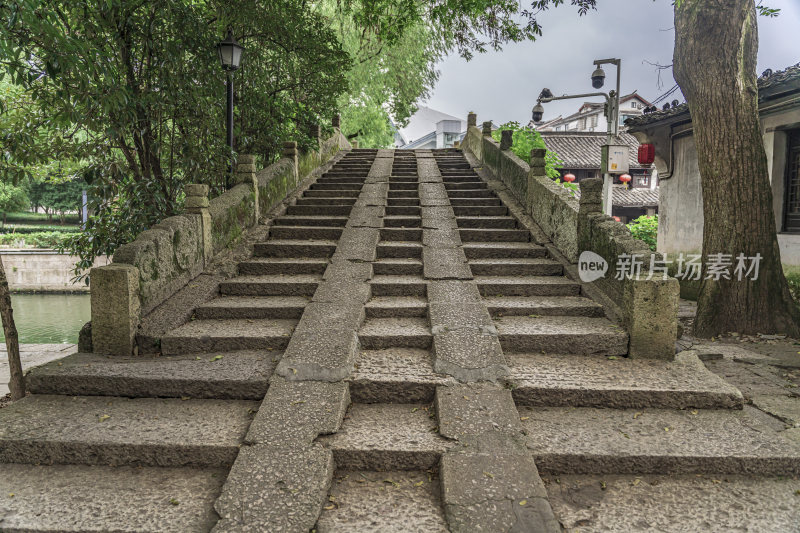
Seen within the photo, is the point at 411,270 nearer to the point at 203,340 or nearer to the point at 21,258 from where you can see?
the point at 203,340

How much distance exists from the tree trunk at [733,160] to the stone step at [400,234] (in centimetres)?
356

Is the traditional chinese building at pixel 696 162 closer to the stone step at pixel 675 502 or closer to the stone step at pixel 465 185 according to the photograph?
the stone step at pixel 465 185

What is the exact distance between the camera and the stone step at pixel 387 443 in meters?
2.56

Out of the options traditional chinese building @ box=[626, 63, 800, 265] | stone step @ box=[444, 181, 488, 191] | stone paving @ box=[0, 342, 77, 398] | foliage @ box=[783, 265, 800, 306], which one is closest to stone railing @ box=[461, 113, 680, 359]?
stone step @ box=[444, 181, 488, 191]

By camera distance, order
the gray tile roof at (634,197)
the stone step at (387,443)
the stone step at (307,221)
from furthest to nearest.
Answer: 1. the gray tile roof at (634,197)
2. the stone step at (307,221)
3. the stone step at (387,443)

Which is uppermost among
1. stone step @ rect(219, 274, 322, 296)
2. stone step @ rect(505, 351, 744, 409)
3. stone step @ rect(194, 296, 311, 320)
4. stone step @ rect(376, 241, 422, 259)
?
stone step @ rect(376, 241, 422, 259)

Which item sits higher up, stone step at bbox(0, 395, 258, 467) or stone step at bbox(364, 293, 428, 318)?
stone step at bbox(364, 293, 428, 318)

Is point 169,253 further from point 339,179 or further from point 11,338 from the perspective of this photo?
point 339,179

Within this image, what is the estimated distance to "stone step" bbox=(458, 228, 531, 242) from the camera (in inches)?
250

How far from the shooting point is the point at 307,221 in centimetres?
677

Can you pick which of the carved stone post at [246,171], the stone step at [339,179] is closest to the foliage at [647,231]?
the stone step at [339,179]

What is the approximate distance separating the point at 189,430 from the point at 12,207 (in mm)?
41336

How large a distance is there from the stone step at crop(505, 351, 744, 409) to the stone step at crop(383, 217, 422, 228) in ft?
12.1

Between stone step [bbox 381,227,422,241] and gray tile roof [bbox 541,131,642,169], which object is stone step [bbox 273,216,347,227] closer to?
stone step [bbox 381,227,422,241]
